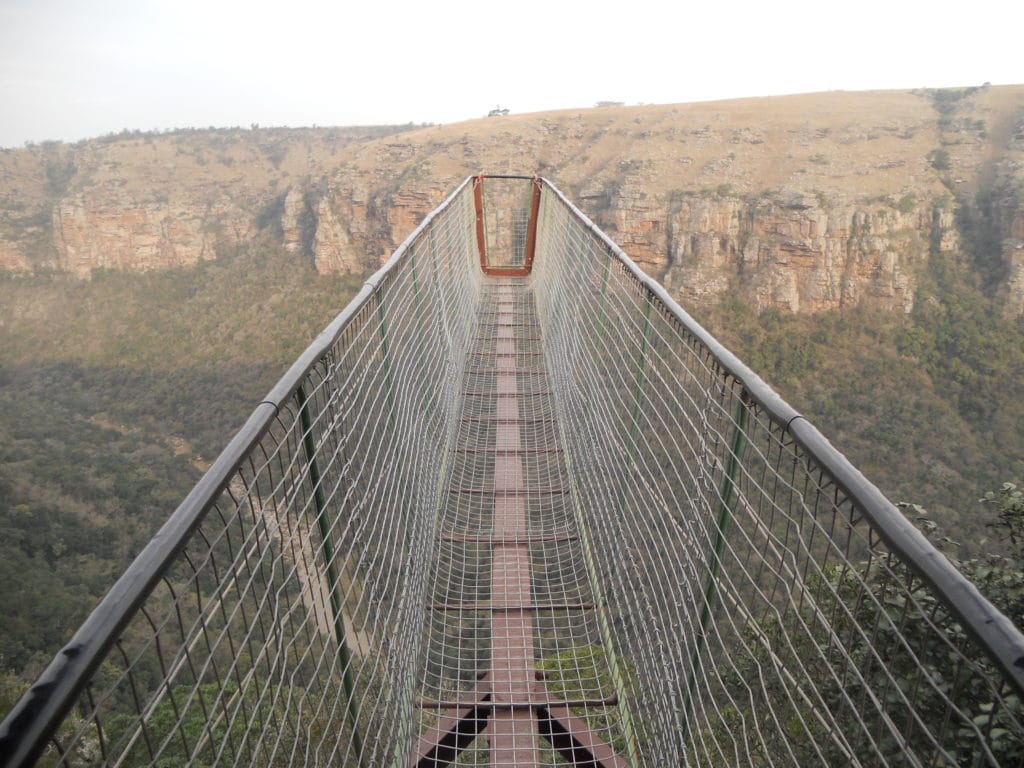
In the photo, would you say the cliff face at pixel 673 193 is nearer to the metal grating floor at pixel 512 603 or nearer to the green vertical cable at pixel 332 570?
the metal grating floor at pixel 512 603

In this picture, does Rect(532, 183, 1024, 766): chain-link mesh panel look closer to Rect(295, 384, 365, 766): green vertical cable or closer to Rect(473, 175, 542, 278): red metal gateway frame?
Rect(295, 384, 365, 766): green vertical cable

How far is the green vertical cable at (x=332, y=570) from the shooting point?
134 cm

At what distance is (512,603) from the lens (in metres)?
2.52

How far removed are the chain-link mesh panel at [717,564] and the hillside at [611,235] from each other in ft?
47.2

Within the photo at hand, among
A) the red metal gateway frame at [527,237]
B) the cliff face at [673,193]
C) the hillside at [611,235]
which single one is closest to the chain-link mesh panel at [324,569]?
the red metal gateway frame at [527,237]

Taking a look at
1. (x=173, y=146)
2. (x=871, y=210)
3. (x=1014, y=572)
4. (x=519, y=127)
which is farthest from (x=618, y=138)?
(x=1014, y=572)

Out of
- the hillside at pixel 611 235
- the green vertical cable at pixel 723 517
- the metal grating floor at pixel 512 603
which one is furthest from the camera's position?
the hillside at pixel 611 235

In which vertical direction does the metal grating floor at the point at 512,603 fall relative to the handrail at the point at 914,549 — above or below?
below

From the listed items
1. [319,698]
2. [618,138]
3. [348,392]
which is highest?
[618,138]

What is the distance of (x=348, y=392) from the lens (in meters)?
1.66

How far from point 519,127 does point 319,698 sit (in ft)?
165

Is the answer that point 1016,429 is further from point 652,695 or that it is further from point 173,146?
point 173,146

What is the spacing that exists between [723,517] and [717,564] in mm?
110

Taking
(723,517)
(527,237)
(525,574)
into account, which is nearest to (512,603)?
(525,574)
